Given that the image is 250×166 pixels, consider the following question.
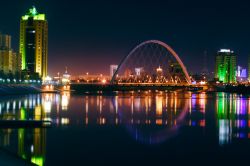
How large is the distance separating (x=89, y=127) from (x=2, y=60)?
280 feet

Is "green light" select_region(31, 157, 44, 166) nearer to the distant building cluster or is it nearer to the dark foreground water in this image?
the dark foreground water

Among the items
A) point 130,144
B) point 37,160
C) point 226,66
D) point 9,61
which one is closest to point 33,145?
point 37,160

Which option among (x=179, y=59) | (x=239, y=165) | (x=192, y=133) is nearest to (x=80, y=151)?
(x=239, y=165)

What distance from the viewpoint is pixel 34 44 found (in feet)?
366

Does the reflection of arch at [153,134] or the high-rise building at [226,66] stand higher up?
the high-rise building at [226,66]

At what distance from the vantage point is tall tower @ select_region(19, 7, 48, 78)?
11031 cm

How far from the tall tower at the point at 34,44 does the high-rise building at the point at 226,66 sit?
69564mm

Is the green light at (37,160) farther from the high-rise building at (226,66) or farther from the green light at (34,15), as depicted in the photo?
the high-rise building at (226,66)

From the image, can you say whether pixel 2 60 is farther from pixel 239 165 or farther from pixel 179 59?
pixel 239 165

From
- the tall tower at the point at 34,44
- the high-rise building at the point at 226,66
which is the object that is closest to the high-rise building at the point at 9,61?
the tall tower at the point at 34,44

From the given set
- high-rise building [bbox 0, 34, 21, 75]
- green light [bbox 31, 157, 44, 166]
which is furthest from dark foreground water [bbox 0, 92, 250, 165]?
→ high-rise building [bbox 0, 34, 21, 75]

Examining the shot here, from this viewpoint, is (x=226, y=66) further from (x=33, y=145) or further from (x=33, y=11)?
(x=33, y=145)

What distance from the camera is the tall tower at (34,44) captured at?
11031cm

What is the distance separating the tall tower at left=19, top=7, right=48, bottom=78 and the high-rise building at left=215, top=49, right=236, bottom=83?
69.6m
